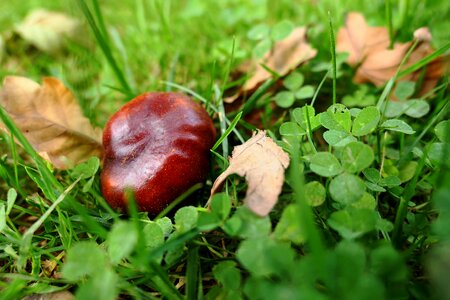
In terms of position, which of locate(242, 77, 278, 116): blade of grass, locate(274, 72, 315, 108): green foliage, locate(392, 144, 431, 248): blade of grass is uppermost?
locate(242, 77, 278, 116): blade of grass

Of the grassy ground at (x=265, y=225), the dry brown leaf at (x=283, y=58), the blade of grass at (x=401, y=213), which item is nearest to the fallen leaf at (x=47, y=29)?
the grassy ground at (x=265, y=225)

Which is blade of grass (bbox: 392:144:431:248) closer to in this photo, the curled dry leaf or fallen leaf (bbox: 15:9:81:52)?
the curled dry leaf

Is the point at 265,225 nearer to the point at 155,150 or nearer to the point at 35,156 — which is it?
the point at 155,150

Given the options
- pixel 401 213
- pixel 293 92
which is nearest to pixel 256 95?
pixel 293 92

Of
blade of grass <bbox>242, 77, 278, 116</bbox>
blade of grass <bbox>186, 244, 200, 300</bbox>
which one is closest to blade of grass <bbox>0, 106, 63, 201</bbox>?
blade of grass <bbox>186, 244, 200, 300</bbox>

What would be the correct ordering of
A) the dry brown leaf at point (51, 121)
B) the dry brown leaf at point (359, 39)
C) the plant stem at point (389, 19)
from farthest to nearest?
the dry brown leaf at point (359, 39)
the plant stem at point (389, 19)
the dry brown leaf at point (51, 121)

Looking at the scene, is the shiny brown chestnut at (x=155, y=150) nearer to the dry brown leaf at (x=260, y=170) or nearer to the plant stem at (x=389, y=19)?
the dry brown leaf at (x=260, y=170)

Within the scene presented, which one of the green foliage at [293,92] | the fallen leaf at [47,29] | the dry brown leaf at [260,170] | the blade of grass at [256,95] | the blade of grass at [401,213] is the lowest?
the blade of grass at [401,213]
